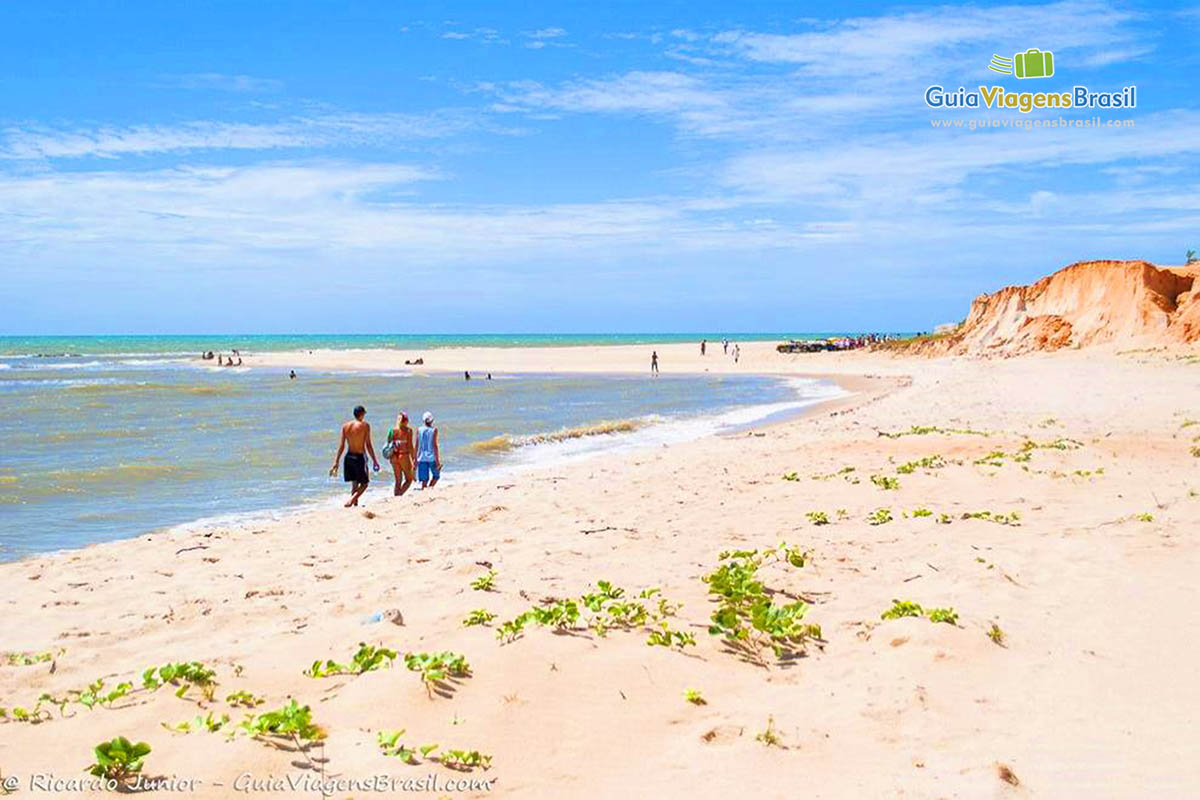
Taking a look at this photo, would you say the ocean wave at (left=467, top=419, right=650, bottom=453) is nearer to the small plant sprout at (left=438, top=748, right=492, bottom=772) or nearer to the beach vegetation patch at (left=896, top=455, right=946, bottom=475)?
the beach vegetation patch at (left=896, top=455, right=946, bottom=475)

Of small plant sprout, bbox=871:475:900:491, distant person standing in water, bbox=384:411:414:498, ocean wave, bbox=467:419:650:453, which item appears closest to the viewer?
small plant sprout, bbox=871:475:900:491

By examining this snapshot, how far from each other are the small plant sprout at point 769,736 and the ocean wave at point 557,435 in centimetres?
1575

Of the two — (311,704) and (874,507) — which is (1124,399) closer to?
(874,507)

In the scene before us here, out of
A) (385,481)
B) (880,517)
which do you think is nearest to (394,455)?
(385,481)

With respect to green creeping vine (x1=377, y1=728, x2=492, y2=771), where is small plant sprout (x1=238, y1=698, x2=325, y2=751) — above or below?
above

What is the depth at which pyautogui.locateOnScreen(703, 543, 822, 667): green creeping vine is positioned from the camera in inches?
205

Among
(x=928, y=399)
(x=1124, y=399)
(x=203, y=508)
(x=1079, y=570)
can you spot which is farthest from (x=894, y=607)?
(x=928, y=399)

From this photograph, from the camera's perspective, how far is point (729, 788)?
368cm

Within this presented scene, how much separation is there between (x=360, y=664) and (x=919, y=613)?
3.33 m

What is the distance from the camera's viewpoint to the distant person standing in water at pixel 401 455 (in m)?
13.9

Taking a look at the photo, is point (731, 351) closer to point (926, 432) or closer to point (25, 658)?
point (926, 432)

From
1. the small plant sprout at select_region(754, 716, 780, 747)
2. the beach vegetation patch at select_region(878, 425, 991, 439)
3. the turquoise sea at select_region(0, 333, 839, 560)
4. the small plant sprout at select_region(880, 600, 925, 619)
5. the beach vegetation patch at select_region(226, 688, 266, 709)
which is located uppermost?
the small plant sprout at select_region(880, 600, 925, 619)

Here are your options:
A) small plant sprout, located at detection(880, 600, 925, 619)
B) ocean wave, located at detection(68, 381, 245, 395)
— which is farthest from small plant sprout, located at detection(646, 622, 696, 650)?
ocean wave, located at detection(68, 381, 245, 395)

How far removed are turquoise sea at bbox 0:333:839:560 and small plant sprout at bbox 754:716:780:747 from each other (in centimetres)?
973
